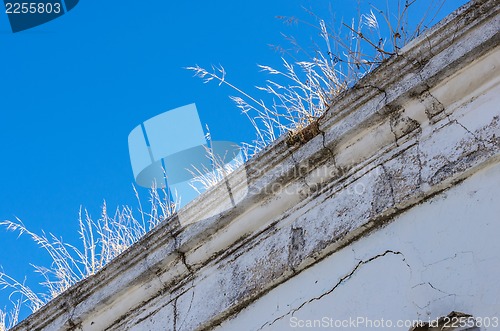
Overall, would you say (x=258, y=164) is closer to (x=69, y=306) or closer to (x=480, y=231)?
(x=480, y=231)

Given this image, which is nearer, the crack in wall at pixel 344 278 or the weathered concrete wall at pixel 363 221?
the weathered concrete wall at pixel 363 221

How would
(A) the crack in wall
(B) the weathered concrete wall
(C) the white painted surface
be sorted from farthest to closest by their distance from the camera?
(A) the crack in wall, (B) the weathered concrete wall, (C) the white painted surface

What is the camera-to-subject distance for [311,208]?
8.53ft

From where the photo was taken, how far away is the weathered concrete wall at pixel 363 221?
207 cm

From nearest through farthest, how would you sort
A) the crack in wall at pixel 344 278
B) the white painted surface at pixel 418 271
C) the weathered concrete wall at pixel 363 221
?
the white painted surface at pixel 418 271, the weathered concrete wall at pixel 363 221, the crack in wall at pixel 344 278

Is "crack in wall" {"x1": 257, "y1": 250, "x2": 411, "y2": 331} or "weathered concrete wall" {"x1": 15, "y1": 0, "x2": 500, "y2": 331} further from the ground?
"weathered concrete wall" {"x1": 15, "y1": 0, "x2": 500, "y2": 331}

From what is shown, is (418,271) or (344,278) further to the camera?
(344,278)

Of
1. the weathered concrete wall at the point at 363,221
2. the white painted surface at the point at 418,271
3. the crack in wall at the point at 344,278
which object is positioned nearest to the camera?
the white painted surface at the point at 418,271

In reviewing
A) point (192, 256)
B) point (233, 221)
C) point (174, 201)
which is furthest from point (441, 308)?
point (174, 201)

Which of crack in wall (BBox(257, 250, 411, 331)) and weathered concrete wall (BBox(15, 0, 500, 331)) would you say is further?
crack in wall (BBox(257, 250, 411, 331))

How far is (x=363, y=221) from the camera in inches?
92.0

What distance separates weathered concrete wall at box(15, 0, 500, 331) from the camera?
2.07 meters

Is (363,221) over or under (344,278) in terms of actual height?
over

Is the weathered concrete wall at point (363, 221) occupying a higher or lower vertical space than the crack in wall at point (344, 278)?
higher
